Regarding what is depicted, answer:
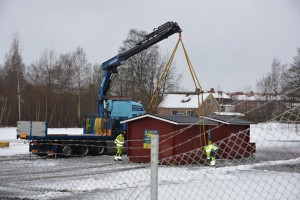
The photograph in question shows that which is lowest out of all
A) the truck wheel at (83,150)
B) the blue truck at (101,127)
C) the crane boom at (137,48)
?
the truck wheel at (83,150)

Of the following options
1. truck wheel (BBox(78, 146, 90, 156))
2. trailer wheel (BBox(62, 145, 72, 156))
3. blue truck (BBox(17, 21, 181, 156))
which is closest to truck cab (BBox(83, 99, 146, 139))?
blue truck (BBox(17, 21, 181, 156))

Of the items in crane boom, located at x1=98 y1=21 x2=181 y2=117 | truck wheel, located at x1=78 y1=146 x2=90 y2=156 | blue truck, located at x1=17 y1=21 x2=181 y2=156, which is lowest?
truck wheel, located at x1=78 y1=146 x2=90 y2=156

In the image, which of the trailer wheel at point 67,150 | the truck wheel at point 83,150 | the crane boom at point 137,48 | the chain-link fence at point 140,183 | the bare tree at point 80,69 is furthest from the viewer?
the bare tree at point 80,69

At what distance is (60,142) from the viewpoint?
1928 centimetres

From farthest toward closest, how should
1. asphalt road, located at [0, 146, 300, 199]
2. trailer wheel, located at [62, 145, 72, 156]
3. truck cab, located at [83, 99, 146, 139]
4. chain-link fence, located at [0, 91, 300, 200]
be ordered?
truck cab, located at [83, 99, 146, 139], trailer wheel, located at [62, 145, 72, 156], asphalt road, located at [0, 146, 300, 199], chain-link fence, located at [0, 91, 300, 200]

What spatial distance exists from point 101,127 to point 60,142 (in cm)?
298

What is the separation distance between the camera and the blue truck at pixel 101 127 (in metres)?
18.5

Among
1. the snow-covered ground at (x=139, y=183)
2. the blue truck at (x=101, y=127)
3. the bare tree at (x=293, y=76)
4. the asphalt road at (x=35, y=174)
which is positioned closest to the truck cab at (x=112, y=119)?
the blue truck at (x=101, y=127)

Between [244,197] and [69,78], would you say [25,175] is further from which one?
[69,78]

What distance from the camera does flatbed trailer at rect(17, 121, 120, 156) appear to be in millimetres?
18453

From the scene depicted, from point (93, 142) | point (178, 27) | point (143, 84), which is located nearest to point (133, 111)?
point (93, 142)

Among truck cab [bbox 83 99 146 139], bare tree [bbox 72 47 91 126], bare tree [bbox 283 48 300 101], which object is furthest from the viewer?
bare tree [bbox 72 47 91 126]

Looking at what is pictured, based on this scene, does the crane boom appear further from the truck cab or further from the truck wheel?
the truck wheel

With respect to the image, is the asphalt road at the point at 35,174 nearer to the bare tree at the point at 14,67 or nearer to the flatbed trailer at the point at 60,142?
the flatbed trailer at the point at 60,142
